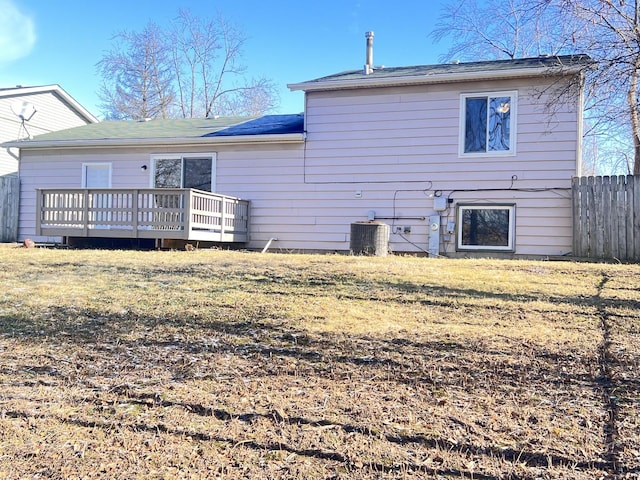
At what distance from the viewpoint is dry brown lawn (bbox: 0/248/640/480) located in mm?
1979

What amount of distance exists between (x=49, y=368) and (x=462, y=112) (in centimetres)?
929

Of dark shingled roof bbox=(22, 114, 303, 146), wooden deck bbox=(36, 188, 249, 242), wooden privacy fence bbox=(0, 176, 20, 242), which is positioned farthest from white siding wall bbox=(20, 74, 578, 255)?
wooden privacy fence bbox=(0, 176, 20, 242)

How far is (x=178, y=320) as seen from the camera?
13.2 feet

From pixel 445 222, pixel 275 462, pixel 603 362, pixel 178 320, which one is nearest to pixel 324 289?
pixel 178 320

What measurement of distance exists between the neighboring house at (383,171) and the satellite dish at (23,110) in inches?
318

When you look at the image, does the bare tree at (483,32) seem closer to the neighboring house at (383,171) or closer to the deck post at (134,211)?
the neighboring house at (383,171)

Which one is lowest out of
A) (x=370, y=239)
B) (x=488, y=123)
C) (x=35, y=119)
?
(x=370, y=239)

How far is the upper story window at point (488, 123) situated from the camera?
10.0 metres

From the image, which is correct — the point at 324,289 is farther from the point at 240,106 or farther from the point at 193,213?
the point at 240,106

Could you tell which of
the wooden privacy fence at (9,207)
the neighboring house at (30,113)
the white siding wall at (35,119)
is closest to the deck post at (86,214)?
the wooden privacy fence at (9,207)

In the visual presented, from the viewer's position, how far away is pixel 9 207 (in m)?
13.3

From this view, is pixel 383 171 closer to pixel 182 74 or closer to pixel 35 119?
pixel 35 119

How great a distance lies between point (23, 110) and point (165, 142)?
9739mm

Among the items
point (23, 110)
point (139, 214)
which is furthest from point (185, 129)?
point (23, 110)
